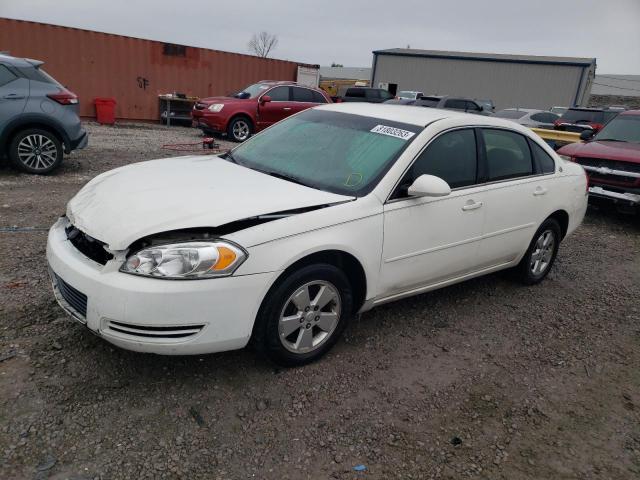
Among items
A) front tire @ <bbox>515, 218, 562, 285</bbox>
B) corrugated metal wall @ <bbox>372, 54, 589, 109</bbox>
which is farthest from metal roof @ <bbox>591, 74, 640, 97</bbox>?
front tire @ <bbox>515, 218, 562, 285</bbox>

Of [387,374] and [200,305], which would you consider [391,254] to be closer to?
[387,374]

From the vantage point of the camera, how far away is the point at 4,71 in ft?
23.1

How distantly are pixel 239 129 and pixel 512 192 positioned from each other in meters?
10.4

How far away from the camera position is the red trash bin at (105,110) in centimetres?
1606

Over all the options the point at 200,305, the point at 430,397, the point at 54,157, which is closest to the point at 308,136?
the point at 200,305

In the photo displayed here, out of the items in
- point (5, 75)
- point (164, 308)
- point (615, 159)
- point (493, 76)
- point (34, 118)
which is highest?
point (493, 76)

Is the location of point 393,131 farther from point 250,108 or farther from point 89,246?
point 250,108

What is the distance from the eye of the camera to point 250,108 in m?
13.6

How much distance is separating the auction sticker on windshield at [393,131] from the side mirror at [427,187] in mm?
427

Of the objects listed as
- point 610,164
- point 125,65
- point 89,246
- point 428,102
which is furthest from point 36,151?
point 428,102

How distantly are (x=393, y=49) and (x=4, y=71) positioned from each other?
35.5 metres

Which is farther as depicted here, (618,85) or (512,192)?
(618,85)

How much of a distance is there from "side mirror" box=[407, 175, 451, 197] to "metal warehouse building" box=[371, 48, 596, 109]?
26355 millimetres

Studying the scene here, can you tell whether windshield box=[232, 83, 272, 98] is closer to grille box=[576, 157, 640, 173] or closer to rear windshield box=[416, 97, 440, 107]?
rear windshield box=[416, 97, 440, 107]
